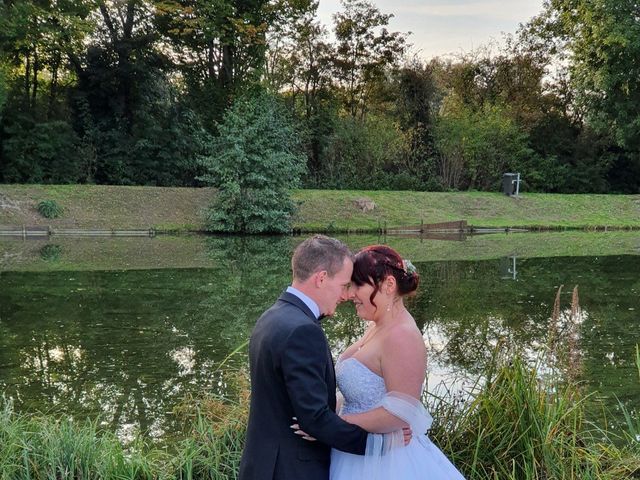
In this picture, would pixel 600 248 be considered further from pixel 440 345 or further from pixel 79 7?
pixel 79 7

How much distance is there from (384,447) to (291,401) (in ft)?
1.78

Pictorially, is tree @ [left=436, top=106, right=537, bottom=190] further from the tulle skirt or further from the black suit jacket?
the black suit jacket

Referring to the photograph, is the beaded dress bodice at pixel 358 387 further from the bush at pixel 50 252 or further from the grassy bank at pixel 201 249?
the bush at pixel 50 252

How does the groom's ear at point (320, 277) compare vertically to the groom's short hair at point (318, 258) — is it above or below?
below

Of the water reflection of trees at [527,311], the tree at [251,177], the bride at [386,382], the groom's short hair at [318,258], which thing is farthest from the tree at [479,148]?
the groom's short hair at [318,258]

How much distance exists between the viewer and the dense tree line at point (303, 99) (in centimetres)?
2898

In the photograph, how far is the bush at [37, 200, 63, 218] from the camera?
25.4m

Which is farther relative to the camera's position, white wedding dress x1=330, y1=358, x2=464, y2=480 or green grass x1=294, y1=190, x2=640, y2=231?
green grass x1=294, y1=190, x2=640, y2=231

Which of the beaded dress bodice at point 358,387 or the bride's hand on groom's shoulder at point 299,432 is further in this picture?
the beaded dress bodice at point 358,387

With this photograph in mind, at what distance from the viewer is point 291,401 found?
244 cm

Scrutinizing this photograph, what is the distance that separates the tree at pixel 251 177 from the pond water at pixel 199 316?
4041 millimetres

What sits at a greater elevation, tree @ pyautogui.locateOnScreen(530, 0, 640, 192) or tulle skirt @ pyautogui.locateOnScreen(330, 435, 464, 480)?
tree @ pyautogui.locateOnScreen(530, 0, 640, 192)

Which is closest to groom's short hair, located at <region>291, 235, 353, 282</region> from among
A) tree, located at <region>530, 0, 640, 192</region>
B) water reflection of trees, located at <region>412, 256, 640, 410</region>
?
water reflection of trees, located at <region>412, 256, 640, 410</region>

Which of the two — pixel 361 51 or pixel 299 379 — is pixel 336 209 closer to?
pixel 361 51
